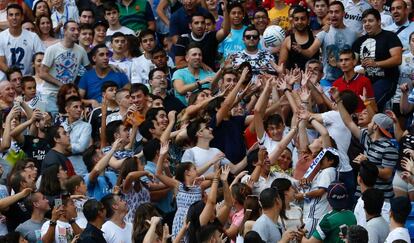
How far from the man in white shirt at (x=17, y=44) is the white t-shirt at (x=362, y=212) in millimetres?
7663

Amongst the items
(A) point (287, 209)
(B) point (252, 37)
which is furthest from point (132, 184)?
(B) point (252, 37)

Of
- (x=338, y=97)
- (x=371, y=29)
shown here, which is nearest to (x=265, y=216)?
(x=338, y=97)

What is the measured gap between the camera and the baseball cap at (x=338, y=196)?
57.5 feet

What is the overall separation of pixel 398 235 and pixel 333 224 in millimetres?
933

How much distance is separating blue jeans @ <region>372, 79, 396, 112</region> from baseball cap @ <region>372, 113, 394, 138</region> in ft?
7.83

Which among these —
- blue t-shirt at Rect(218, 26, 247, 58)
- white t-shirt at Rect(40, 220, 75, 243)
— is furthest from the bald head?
white t-shirt at Rect(40, 220, 75, 243)

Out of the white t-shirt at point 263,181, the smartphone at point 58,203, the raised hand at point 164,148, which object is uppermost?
the raised hand at point 164,148

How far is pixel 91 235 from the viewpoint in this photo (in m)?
17.7

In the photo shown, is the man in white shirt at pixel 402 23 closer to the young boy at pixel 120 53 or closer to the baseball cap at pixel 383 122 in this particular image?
the baseball cap at pixel 383 122

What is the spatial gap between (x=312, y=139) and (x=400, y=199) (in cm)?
405

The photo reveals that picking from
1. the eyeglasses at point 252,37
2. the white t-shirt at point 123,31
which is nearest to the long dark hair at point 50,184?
the eyeglasses at point 252,37

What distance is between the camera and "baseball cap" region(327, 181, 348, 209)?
17.5 m

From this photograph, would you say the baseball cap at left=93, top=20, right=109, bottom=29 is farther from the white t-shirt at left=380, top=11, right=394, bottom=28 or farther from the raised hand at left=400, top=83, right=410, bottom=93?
the raised hand at left=400, top=83, right=410, bottom=93

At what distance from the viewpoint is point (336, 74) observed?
912 inches
